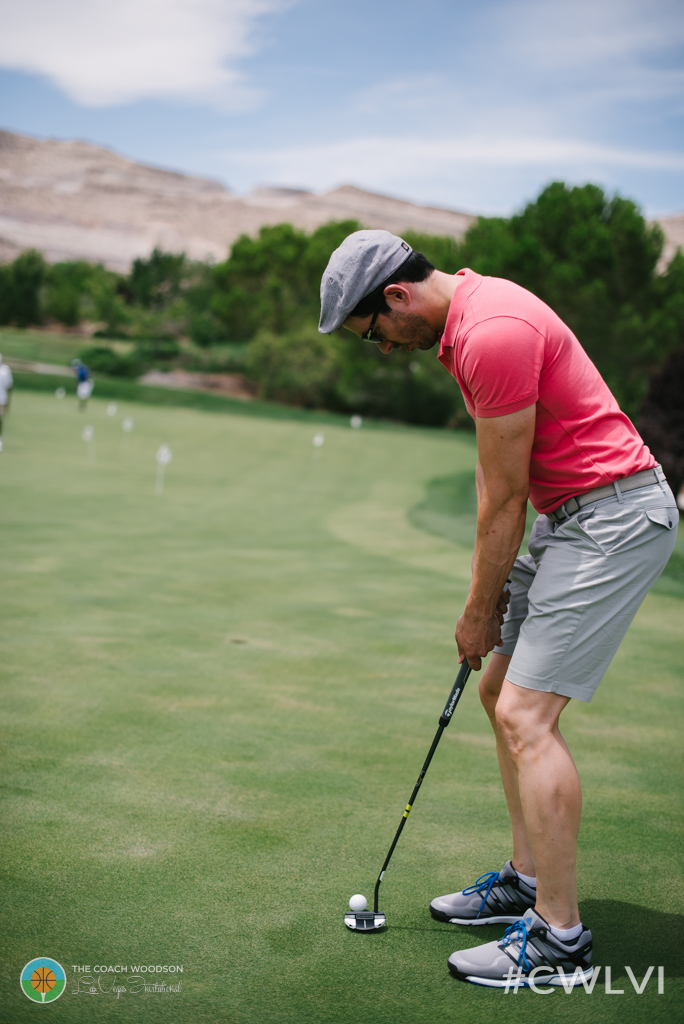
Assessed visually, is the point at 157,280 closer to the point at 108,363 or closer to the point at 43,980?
the point at 108,363

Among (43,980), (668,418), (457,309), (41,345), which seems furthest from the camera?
(41,345)

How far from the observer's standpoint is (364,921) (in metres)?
2.29

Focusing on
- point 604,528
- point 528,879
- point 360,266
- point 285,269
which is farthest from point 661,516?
point 285,269

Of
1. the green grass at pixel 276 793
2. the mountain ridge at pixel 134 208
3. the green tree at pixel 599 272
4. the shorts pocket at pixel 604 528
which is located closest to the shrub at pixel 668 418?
the green grass at pixel 276 793

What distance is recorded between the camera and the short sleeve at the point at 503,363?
2043 mm

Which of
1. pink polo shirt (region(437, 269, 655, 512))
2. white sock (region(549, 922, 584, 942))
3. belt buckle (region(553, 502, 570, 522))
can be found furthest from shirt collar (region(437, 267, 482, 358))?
white sock (region(549, 922, 584, 942))

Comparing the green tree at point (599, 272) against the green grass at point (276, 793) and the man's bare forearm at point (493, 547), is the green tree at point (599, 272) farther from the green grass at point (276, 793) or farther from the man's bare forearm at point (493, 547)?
the man's bare forearm at point (493, 547)

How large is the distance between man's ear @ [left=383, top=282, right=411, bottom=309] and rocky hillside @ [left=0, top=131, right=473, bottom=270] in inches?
4936

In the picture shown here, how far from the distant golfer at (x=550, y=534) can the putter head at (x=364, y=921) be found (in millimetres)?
234

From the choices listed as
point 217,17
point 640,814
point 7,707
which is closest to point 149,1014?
point 640,814

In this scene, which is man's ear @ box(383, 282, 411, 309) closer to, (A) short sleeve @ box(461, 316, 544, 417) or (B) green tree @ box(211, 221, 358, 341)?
(A) short sleeve @ box(461, 316, 544, 417)

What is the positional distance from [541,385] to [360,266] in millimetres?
562

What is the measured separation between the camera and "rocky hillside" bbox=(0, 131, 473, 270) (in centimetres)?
12450

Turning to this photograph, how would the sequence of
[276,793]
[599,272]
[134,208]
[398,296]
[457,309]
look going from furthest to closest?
[134,208], [599,272], [276,793], [398,296], [457,309]
